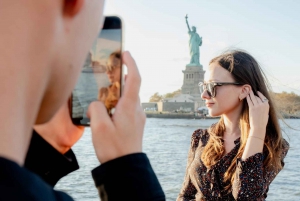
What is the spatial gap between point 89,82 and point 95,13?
162mm

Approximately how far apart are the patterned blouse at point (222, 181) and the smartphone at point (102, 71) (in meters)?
0.90

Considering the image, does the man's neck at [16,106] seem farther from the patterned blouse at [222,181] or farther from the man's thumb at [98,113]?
the patterned blouse at [222,181]

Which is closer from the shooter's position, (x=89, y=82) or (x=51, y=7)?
(x=51, y=7)

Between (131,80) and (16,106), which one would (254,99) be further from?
(16,106)

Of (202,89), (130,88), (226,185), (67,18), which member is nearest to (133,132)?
(130,88)

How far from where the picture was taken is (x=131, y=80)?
434mm

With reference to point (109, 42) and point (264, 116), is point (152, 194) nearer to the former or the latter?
point (109, 42)

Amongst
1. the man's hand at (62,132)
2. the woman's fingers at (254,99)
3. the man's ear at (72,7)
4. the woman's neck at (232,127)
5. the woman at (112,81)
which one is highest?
the man's ear at (72,7)

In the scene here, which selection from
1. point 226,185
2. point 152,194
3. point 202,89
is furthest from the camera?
point 202,89

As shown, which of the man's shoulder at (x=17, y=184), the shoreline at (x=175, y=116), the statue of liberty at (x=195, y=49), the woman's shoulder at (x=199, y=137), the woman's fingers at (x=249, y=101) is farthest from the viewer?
the shoreline at (x=175, y=116)

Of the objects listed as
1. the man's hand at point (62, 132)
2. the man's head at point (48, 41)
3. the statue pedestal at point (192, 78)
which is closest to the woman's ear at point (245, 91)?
the man's hand at point (62, 132)

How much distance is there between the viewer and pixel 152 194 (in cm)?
40

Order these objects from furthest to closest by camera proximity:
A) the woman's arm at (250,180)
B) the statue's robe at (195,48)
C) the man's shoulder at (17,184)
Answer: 1. the statue's robe at (195,48)
2. the woman's arm at (250,180)
3. the man's shoulder at (17,184)

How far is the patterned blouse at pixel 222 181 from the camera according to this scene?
130 cm
